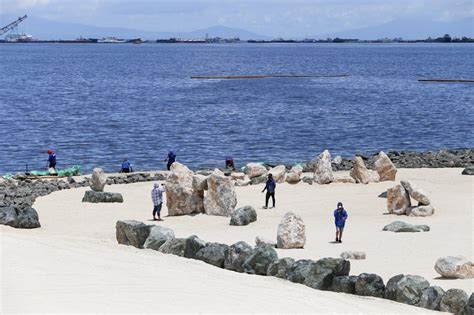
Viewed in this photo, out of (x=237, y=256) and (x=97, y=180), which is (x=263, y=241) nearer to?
(x=237, y=256)

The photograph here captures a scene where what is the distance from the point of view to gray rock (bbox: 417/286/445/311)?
53.6ft

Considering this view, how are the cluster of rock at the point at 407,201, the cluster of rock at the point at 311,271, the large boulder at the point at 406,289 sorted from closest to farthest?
the cluster of rock at the point at 311,271 → the large boulder at the point at 406,289 → the cluster of rock at the point at 407,201

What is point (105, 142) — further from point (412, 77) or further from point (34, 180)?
point (412, 77)

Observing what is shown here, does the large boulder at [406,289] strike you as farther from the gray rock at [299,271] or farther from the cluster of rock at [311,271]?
the gray rock at [299,271]

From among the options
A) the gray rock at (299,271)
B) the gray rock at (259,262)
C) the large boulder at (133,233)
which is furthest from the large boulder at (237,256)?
the large boulder at (133,233)

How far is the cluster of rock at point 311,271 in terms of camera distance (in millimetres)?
16469

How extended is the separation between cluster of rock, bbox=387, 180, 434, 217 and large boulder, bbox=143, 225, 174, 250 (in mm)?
9517

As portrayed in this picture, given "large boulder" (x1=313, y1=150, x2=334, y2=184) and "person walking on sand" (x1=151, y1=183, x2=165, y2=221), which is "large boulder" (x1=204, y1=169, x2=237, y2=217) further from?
"large boulder" (x1=313, y1=150, x2=334, y2=184)

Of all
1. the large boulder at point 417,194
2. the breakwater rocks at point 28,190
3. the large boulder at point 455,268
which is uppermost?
the large boulder at point 417,194

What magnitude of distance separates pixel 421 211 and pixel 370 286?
1149 centimetres

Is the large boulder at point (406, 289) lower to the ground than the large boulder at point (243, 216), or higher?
higher

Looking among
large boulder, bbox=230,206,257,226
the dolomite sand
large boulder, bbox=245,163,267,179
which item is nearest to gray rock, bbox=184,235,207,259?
the dolomite sand

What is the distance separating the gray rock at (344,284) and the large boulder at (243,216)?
9.49 meters

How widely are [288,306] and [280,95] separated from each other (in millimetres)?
82745
